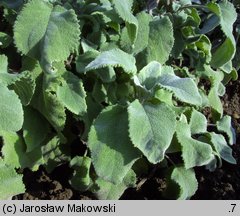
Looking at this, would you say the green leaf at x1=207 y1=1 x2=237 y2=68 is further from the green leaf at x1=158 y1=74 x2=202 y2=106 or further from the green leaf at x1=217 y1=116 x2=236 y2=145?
the green leaf at x1=158 y1=74 x2=202 y2=106

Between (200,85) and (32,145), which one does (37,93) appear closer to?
(32,145)

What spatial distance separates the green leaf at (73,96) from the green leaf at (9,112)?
20 centimetres

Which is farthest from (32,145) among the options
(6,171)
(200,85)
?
Answer: (200,85)

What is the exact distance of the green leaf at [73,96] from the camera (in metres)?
1.67

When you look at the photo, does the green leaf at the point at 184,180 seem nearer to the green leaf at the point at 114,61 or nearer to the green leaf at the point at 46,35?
the green leaf at the point at 114,61

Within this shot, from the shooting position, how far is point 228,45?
205 cm

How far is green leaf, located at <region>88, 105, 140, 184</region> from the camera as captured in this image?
1592 millimetres

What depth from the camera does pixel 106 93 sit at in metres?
1.84

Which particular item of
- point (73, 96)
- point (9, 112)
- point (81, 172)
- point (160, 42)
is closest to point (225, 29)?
point (160, 42)

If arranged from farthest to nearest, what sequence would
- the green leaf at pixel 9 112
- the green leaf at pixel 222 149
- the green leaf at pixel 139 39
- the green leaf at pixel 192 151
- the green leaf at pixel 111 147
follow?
the green leaf at pixel 222 149 < the green leaf at pixel 139 39 < the green leaf at pixel 192 151 < the green leaf at pixel 111 147 < the green leaf at pixel 9 112

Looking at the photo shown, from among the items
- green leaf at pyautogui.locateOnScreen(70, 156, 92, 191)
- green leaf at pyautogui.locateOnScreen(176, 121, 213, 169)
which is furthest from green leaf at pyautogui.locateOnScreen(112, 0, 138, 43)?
green leaf at pyautogui.locateOnScreen(70, 156, 92, 191)

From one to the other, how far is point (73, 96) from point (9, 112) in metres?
0.27

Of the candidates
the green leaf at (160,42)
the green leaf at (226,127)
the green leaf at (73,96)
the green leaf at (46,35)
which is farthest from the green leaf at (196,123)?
the green leaf at (46,35)

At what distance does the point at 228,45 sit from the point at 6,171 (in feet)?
3.39
